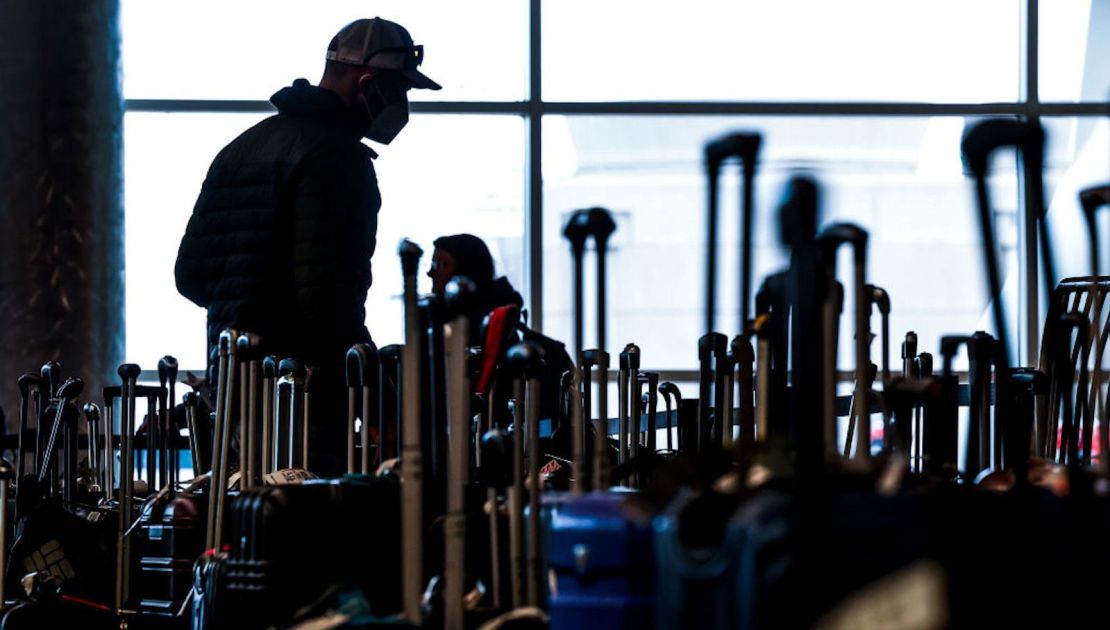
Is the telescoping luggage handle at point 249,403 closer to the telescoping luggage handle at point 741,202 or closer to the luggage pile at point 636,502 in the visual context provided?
the luggage pile at point 636,502

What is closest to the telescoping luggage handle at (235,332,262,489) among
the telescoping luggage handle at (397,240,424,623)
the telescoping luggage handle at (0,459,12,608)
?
the telescoping luggage handle at (0,459,12,608)

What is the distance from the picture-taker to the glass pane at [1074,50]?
741 centimetres

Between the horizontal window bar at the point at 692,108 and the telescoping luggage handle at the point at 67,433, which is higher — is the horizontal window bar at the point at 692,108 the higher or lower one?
the higher one

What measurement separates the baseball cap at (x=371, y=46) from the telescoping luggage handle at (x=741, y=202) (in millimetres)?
1845

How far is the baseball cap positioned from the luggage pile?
649 mm

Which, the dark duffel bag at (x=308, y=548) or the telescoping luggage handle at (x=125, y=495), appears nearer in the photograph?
the dark duffel bag at (x=308, y=548)

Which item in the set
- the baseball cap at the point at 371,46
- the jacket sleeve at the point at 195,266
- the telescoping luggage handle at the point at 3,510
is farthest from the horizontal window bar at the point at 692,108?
the telescoping luggage handle at the point at 3,510

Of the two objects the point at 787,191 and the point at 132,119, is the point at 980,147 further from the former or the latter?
the point at 132,119

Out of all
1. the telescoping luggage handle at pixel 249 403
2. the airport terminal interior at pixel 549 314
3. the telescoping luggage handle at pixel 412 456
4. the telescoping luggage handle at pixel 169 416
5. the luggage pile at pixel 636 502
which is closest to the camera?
the luggage pile at pixel 636 502

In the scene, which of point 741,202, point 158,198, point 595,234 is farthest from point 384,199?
point 741,202

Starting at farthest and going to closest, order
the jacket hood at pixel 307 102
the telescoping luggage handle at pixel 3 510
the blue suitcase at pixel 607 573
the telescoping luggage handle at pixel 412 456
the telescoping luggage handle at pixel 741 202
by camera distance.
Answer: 1. the jacket hood at pixel 307 102
2. the telescoping luggage handle at pixel 3 510
3. the telescoping luggage handle at pixel 412 456
4. the telescoping luggage handle at pixel 741 202
5. the blue suitcase at pixel 607 573

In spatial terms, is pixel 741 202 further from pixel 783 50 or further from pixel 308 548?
pixel 783 50

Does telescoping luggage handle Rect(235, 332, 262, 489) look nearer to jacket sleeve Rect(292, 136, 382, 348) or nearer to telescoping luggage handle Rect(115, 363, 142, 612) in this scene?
jacket sleeve Rect(292, 136, 382, 348)

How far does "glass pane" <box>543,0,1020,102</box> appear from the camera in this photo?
7.28m
